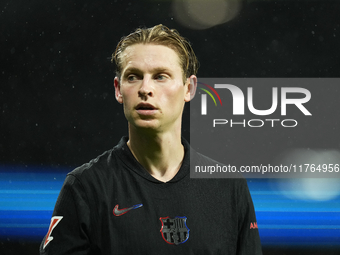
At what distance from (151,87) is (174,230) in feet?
2.19

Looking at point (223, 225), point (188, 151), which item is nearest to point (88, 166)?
point (188, 151)

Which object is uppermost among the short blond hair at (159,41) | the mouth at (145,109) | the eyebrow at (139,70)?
the short blond hair at (159,41)

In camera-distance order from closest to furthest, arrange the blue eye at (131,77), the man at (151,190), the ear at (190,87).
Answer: the man at (151,190) < the blue eye at (131,77) < the ear at (190,87)

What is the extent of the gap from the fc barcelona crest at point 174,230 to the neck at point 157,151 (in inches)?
8.2

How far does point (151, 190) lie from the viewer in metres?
1.68

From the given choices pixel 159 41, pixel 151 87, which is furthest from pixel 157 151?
pixel 159 41

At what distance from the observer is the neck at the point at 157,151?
171 cm

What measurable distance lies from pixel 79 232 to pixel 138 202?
291 mm

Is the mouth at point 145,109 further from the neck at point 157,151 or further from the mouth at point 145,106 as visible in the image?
the neck at point 157,151

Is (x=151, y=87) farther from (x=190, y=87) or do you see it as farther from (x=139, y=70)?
(x=190, y=87)

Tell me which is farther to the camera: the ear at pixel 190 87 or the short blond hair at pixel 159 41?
the ear at pixel 190 87

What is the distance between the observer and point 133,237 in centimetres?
157

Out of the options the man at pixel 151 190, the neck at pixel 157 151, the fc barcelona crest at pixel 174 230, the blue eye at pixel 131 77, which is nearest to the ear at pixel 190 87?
the man at pixel 151 190

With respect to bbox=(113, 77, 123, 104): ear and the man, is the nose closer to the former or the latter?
the man
